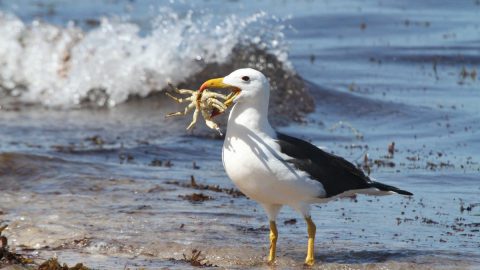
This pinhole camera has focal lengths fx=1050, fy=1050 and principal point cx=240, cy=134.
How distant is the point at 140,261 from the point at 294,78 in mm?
8780

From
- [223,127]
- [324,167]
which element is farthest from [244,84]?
[223,127]

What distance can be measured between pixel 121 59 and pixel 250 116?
385 inches

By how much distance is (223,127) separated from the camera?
1352 cm

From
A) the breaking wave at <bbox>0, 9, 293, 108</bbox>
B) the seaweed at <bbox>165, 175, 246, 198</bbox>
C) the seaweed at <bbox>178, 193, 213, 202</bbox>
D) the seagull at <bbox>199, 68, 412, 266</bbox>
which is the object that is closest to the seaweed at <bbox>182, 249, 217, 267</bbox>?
the seagull at <bbox>199, 68, 412, 266</bbox>

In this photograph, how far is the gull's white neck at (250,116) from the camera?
6961 millimetres

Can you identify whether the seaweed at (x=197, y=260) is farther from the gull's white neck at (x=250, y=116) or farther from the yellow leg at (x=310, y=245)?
the gull's white neck at (x=250, y=116)

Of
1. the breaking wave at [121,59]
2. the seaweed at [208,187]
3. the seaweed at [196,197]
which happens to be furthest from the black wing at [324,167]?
the breaking wave at [121,59]

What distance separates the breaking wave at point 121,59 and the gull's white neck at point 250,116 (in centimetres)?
878

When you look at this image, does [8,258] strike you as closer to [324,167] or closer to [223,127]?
[324,167]

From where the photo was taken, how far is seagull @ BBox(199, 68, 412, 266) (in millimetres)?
6859

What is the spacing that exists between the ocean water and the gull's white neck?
1.01 meters

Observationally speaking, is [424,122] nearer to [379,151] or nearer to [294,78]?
[379,151]

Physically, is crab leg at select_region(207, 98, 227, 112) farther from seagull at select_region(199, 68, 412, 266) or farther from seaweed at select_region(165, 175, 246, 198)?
seaweed at select_region(165, 175, 246, 198)

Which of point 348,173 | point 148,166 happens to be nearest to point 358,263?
point 348,173
